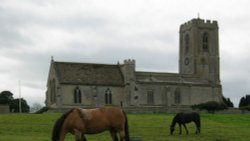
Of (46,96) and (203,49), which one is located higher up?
(203,49)

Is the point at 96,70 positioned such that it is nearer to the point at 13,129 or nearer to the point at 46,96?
the point at 46,96

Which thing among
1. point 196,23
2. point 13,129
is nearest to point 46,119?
point 13,129

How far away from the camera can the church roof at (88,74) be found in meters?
85.4

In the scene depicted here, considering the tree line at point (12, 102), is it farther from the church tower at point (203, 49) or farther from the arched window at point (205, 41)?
the arched window at point (205, 41)

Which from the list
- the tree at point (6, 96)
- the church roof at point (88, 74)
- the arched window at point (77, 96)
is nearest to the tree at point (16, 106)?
the tree at point (6, 96)

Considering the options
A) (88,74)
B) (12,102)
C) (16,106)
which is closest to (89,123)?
(88,74)

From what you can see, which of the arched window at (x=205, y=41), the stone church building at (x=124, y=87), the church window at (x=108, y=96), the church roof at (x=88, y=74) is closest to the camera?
the stone church building at (x=124, y=87)

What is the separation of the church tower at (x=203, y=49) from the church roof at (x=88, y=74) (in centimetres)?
2030

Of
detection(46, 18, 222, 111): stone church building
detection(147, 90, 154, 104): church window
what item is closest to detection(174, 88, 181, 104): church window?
detection(46, 18, 222, 111): stone church building

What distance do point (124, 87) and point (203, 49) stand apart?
78.4 feet

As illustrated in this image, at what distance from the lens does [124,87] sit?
88.6 m

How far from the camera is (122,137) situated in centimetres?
1780

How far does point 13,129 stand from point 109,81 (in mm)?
51003

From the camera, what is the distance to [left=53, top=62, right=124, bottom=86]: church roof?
85.4 meters
